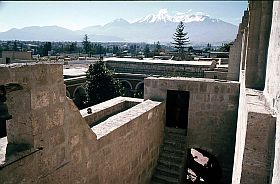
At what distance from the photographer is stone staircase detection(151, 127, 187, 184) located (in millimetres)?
7008

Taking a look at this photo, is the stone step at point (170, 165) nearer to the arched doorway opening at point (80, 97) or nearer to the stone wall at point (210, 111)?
the stone wall at point (210, 111)

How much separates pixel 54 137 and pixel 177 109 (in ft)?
17.1

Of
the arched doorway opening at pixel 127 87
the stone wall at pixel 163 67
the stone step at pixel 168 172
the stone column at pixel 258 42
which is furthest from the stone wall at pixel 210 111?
the arched doorway opening at pixel 127 87

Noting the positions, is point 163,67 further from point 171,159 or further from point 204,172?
point 171,159

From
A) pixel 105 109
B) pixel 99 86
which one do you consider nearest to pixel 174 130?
pixel 105 109

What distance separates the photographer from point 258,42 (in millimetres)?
5652

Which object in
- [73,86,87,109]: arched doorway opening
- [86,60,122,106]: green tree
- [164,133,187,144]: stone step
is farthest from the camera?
[73,86,87,109]: arched doorway opening

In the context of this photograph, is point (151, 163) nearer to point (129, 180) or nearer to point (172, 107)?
point (129, 180)

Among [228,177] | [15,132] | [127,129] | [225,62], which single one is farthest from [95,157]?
[225,62]

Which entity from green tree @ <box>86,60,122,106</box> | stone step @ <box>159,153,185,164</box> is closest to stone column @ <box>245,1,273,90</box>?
stone step @ <box>159,153,185,164</box>

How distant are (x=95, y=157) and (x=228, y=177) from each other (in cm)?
504

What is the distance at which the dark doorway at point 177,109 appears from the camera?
27.0ft

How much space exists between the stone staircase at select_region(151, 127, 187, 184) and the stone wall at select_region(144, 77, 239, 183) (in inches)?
16.3

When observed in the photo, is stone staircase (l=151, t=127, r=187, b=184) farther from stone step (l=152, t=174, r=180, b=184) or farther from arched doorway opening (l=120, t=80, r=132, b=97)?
arched doorway opening (l=120, t=80, r=132, b=97)
